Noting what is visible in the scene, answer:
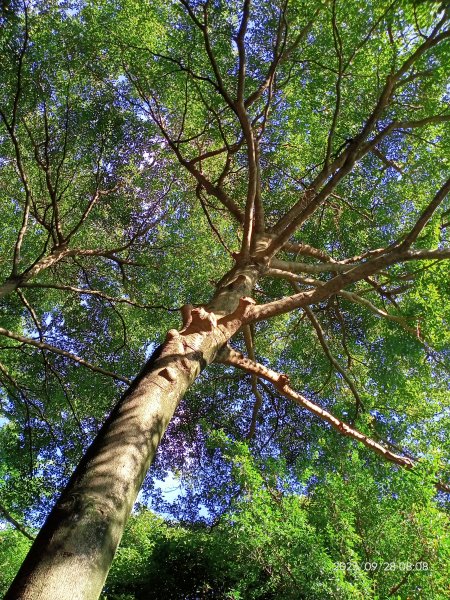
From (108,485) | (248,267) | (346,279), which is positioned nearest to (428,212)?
(346,279)

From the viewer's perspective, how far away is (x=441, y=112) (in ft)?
18.5

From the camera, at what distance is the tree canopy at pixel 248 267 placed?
156 inches

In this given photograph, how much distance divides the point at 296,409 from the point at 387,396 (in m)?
2.59

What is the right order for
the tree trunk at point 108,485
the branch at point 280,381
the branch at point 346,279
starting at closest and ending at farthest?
the tree trunk at point 108,485 < the branch at point 346,279 < the branch at point 280,381

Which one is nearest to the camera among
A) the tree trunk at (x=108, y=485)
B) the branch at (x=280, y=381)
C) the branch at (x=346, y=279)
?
the tree trunk at (x=108, y=485)

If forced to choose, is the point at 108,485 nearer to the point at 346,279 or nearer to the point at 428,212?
the point at 346,279

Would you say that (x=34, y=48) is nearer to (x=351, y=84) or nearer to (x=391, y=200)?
(x=351, y=84)

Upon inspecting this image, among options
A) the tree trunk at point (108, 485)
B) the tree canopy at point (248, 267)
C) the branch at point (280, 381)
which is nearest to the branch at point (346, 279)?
the tree canopy at point (248, 267)

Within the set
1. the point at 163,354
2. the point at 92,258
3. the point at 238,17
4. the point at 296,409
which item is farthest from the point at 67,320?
the point at 163,354

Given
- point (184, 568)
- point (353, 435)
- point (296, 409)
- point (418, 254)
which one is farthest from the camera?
point (296, 409)

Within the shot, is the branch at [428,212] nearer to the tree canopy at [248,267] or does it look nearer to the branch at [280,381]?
the tree canopy at [248,267]

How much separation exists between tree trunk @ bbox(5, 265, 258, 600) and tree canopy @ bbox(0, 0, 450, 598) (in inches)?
0.9

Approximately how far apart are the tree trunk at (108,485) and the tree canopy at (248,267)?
2 centimetres

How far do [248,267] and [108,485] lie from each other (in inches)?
125
